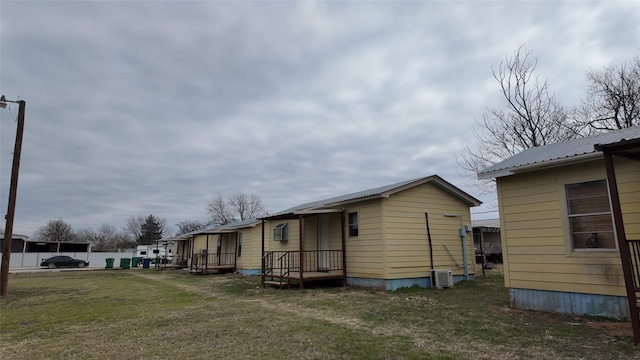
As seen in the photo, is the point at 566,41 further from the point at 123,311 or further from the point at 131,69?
the point at 123,311

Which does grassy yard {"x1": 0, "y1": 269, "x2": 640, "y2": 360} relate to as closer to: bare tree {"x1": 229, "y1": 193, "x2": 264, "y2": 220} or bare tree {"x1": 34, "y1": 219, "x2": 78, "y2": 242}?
bare tree {"x1": 229, "y1": 193, "x2": 264, "y2": 220}

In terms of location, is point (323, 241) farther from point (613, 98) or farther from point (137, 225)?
point (137, 225)

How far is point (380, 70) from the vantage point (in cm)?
1301

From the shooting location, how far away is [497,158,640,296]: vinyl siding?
6.10 metres

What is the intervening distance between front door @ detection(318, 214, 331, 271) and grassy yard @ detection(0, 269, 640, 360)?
399 centimetres

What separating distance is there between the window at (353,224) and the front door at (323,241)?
63.3 inches

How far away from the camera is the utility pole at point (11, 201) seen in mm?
11922

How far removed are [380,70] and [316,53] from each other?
2556 millimetres

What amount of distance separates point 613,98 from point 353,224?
14.5m

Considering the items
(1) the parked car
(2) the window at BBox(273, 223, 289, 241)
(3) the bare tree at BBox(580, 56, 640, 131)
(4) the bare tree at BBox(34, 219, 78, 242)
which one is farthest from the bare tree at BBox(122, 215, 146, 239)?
(3) the bare tree at BBox(580, 56, 640, 131)

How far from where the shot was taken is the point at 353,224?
12.4 metres

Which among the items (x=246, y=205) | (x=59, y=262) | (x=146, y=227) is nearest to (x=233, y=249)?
(x=59, y=262)

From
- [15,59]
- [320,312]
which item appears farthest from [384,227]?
[15,59]

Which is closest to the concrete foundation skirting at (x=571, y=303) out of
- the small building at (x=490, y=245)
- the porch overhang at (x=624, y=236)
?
the porch overhang at (x=624, y=236)
